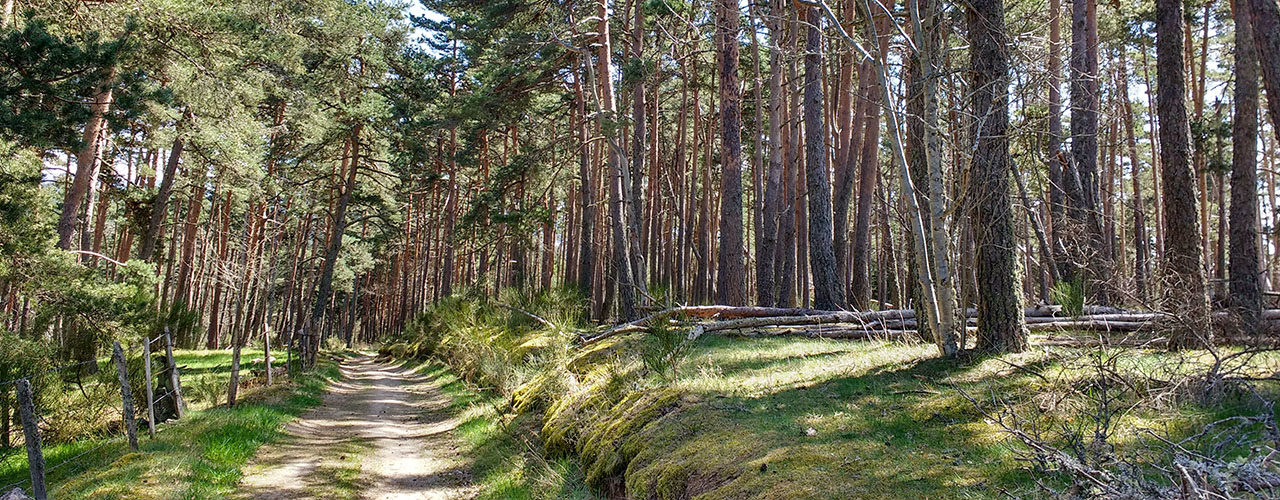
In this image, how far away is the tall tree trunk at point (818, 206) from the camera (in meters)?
12.0

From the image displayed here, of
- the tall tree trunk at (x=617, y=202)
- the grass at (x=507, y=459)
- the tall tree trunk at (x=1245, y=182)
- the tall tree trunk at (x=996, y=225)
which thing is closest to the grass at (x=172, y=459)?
the grass at (x=507, y=459)

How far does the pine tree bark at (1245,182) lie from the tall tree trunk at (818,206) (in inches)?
211

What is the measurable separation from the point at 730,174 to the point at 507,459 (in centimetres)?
754

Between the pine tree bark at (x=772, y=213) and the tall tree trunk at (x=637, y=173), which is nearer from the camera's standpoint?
the pine tree bark at (x=772, y=213)

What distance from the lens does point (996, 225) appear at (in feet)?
19.8

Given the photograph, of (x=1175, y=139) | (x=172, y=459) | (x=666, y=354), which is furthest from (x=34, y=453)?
(x=1175, y=139)

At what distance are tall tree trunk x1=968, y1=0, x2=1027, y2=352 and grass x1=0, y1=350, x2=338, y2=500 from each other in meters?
7.06

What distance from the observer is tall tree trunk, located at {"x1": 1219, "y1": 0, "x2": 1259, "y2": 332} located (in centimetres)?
734

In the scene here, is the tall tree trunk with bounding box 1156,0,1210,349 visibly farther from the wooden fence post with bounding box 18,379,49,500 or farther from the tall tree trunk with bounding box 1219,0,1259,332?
the wooden fence post with bounding box 18,379,49,500

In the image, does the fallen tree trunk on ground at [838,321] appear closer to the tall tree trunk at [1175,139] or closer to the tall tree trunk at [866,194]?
the tall tree trunk at [1175,139]

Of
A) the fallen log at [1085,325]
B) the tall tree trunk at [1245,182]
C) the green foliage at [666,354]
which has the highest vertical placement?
the tall tree trunk at [1245,182]

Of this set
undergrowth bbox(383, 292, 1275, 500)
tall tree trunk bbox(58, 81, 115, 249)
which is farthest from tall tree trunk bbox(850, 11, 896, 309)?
tall tree trunk bbox(58, 81, 115, 249)

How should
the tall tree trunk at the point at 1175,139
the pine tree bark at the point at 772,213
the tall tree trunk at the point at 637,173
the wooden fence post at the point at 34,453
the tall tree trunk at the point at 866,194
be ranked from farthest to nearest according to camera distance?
the tall tree trunk at the point at 637,173 < the tall tree trunk at the point at 866,194 < the pine tree bark at the point at 772,213 < the tall tree trunk at the point at 1175,139 < the wooden fence post at the point at 34,453

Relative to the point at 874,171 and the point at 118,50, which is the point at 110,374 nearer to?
the point at 118,50
